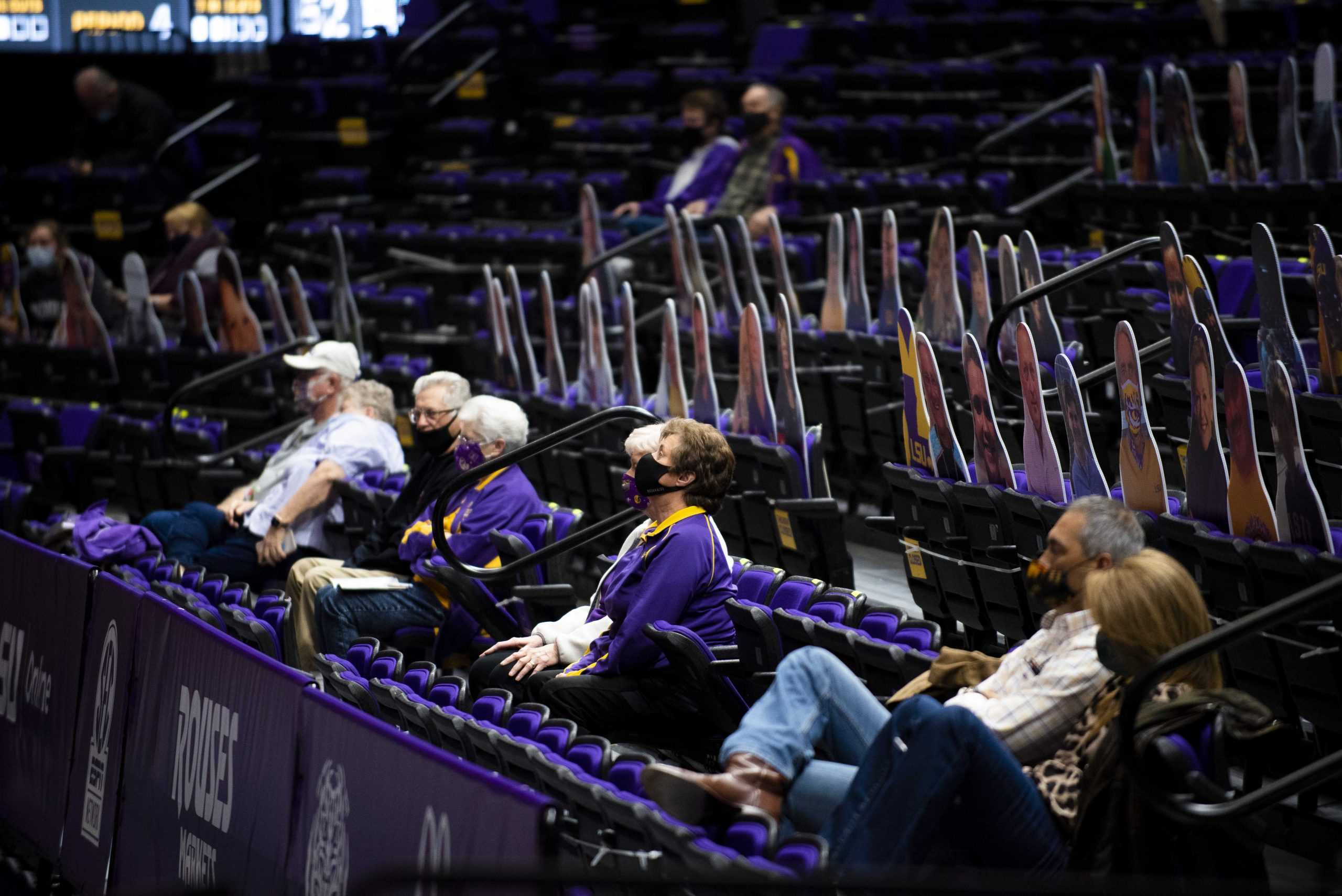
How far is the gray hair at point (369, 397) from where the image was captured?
19.9 ft

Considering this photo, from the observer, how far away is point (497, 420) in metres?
5.06

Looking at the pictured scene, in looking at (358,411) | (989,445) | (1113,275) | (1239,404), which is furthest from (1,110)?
(1239,404)

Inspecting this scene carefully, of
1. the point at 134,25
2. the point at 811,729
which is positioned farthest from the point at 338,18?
the point at 811,729

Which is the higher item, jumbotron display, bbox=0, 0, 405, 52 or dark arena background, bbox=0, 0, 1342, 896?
jumbotron display, bbox=0, 0, 405, 52

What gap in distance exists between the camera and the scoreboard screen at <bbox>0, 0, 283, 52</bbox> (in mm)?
12094

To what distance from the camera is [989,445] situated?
15.0 feet

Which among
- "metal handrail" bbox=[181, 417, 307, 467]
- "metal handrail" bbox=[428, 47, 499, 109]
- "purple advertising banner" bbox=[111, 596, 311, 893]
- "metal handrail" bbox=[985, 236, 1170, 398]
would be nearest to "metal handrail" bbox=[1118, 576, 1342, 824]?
"purple advertising banner" bbox=[111, 596, 311, 893]

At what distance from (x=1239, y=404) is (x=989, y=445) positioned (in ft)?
2.89

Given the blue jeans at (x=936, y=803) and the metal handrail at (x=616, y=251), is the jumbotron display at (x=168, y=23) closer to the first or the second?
the metal handrail at (x=616, y=251)

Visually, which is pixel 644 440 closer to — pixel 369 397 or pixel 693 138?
pixel 369 397

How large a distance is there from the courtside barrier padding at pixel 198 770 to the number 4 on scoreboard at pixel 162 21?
27.9 ft

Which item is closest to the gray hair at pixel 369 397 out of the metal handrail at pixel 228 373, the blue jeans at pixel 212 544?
the blue jeans at pixel 212 544

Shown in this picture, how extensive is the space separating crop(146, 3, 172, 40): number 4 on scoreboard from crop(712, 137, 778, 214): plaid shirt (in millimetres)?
5888

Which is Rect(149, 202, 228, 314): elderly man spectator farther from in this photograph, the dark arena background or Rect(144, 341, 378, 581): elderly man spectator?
Rect(144, 341, 378, 581): elderly man spectator
